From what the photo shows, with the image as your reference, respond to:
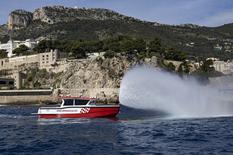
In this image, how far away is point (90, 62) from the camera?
185m

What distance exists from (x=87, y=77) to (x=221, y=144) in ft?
482

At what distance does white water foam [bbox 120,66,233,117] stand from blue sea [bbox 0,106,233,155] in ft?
13.2

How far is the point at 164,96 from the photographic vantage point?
58969mm

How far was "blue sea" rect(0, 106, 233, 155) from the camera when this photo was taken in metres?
33.2

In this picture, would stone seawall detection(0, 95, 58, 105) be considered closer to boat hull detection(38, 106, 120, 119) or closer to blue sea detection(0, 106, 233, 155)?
boat hull detection(38, 106, 120, 119)

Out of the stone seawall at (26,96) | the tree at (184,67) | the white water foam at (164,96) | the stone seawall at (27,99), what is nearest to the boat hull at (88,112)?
the white water foam at (164,96)

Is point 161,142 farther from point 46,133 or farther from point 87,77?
point 87,77

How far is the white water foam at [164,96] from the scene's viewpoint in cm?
5822

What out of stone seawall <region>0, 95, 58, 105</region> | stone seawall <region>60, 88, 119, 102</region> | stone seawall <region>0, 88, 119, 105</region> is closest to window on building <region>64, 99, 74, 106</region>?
stone seawall <region>60, 88, 119, 102</region>

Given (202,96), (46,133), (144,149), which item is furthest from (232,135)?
(202,96)

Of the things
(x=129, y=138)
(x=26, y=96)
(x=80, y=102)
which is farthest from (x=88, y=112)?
(x=26, y=96)

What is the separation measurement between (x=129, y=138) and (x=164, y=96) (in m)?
20.6

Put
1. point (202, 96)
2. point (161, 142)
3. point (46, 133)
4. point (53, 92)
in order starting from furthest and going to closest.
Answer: point (53, 92) < point (202, 96) < point (46, 133) < point (161, 142)

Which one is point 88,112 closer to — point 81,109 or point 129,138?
point 81,109
